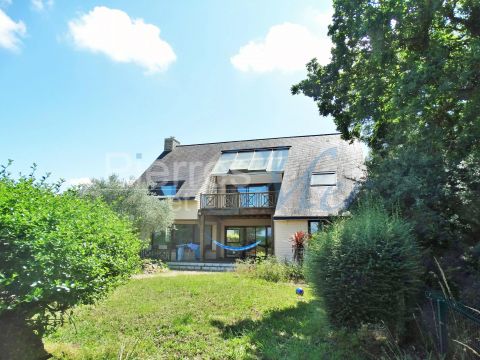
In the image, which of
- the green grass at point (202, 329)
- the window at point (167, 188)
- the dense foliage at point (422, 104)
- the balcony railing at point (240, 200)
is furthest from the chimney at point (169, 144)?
the green grass at point (202, 329)

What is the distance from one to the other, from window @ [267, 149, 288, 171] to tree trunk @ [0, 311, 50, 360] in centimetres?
1711

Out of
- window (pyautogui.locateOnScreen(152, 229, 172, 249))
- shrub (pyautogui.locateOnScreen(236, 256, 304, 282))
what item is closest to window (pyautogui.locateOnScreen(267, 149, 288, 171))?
window (pyautogui.locateOnScreen(152, 229, 172, 249))

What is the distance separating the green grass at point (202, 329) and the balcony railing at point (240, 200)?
9.90m

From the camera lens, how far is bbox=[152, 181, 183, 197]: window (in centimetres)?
2088

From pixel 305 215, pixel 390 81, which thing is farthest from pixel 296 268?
pixel 390 81

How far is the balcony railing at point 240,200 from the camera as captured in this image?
18.6 m

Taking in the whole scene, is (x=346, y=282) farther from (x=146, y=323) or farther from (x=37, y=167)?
(x=37, y=167)

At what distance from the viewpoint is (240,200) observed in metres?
19.0

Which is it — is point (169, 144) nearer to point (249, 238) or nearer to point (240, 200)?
point (240, 200)

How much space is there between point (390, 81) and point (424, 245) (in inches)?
193

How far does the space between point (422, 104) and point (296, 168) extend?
13.1 metres

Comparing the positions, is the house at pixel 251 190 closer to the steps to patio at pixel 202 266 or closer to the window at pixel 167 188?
the window at pixel 167 188

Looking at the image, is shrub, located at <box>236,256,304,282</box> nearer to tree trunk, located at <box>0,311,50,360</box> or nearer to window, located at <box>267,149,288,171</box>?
window, located at <box>267,149,288,171</box>

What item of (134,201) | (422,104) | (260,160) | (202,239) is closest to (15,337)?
(422,104)
